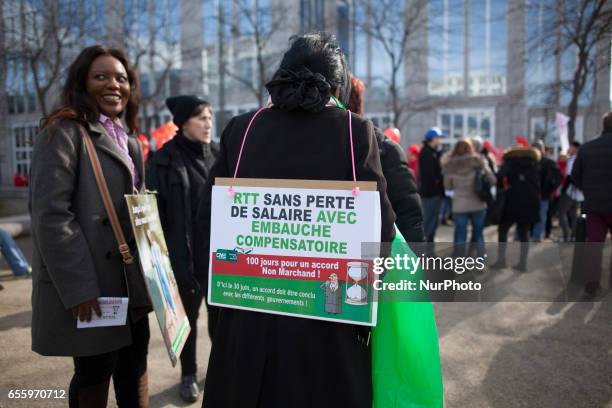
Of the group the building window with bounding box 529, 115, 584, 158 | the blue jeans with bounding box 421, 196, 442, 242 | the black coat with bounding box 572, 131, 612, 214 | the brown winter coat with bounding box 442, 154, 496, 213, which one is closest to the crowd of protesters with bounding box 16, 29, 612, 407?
the black coat with bounding box 572, 131, 612, 214

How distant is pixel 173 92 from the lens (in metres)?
21.4

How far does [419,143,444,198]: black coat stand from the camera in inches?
302

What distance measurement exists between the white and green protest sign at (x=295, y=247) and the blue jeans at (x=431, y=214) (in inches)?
249

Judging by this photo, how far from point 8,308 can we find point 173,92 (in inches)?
703

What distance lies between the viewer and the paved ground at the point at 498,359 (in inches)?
119

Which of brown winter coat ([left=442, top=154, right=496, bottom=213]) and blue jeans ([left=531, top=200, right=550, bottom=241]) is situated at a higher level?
brown winter coat ([left=442, top=154, right=496, bottom=213])

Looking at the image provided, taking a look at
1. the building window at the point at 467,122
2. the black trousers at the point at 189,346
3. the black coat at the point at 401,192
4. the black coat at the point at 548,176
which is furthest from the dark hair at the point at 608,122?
the building window at the point at 467,122

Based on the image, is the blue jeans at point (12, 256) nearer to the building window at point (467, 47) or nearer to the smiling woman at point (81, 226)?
the smiling woman at point (81, 226)

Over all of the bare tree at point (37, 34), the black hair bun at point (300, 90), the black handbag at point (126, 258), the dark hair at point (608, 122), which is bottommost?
the black handbag at point (126, 258)

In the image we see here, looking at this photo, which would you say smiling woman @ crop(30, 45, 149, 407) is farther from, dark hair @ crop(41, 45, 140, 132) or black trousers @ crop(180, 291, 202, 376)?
black trousers @ crop(180, 291, 202, 376)

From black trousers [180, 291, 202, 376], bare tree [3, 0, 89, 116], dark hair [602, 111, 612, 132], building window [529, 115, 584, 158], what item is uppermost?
bare tree [3, 0, 89, 116]

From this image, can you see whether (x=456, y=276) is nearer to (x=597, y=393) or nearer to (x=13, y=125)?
(x=597, y=393)

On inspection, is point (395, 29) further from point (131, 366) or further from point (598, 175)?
point (131, 366)

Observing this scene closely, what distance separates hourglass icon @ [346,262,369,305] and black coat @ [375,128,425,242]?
939 millimetres
